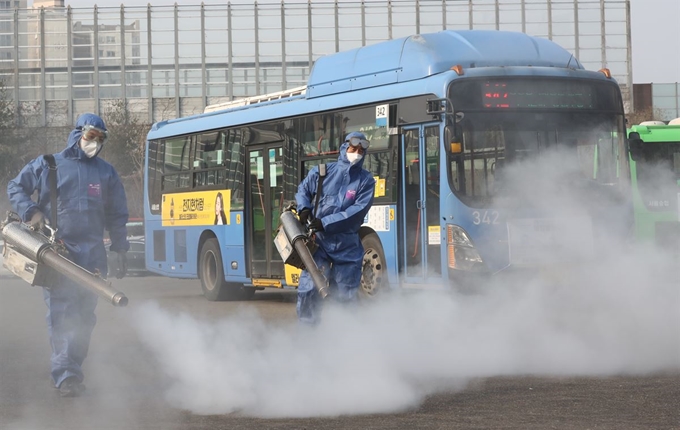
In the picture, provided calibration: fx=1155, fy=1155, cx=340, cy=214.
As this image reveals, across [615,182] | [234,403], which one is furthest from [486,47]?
[234,403]

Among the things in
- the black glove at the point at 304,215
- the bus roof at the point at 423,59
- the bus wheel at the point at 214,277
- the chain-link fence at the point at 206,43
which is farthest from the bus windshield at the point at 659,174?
the chain-link fence at the point at 206,43

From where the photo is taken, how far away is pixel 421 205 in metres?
13.8

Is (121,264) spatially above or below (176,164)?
below

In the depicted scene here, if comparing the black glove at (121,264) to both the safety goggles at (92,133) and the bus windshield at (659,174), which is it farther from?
the bus windshield at (659,174)

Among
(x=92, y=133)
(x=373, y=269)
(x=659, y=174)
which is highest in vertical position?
(x=92, y=133)

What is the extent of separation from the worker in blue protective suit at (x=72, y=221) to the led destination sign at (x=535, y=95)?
5765 mm

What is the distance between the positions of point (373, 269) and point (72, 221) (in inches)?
258

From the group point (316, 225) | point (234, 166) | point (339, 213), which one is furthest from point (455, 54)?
point (316, 225)

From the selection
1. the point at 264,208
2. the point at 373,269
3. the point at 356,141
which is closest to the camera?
the point at 356,141

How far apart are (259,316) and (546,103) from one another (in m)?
4.77

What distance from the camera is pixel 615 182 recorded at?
13.3 m

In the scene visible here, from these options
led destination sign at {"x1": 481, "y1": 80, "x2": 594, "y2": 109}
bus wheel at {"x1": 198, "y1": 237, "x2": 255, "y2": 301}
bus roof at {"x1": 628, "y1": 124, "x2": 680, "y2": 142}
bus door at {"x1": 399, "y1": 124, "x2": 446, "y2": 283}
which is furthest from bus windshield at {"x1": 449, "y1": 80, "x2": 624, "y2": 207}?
bus roof at {"x1": 628, "y1": 124, "x2": 680, "y2": 142}

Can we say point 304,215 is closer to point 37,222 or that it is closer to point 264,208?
point 37,222

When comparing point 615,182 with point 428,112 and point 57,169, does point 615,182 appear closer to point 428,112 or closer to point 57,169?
point 428,112
